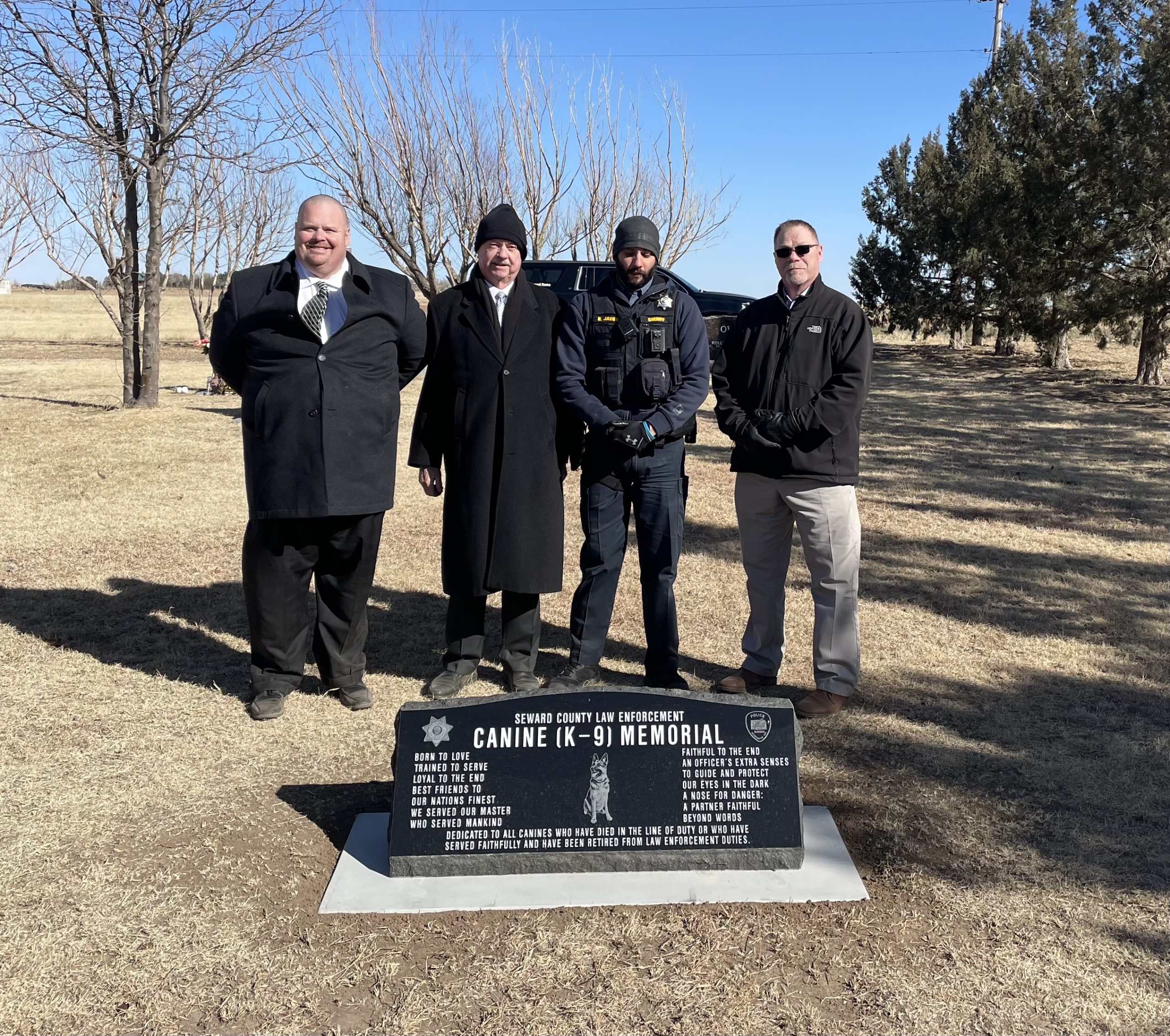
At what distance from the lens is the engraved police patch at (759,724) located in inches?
129

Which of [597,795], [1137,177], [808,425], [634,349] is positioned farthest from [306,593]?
[1137,177]

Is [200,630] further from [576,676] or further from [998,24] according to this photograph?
[998,24]

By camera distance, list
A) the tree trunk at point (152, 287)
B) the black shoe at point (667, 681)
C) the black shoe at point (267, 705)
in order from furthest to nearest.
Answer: the tree trunk at point (152, 287) → the black shoe at point (667, 681) → the black shoe at point (267, 705)

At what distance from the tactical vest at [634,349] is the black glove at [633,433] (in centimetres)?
9

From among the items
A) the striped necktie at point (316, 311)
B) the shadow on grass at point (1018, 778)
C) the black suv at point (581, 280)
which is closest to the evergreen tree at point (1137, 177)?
the black suv at point (581, 280)

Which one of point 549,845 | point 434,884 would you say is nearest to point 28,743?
point 434,884

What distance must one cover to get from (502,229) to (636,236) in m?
0.57

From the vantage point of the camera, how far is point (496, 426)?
14.5 feet

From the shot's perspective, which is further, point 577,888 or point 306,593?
point 306,593

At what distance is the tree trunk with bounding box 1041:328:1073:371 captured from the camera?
23234 mm

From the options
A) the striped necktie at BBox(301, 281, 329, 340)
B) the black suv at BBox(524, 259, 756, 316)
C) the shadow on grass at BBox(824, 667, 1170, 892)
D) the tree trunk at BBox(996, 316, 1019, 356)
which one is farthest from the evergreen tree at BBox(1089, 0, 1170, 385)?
the striped necktie at BBox(301, 281, 329, 340)

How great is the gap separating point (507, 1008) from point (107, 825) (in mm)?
1690

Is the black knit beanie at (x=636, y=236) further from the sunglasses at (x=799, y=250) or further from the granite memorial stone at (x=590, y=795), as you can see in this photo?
the granite memorial stone at (x=590, y=795)

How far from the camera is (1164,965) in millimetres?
2818
